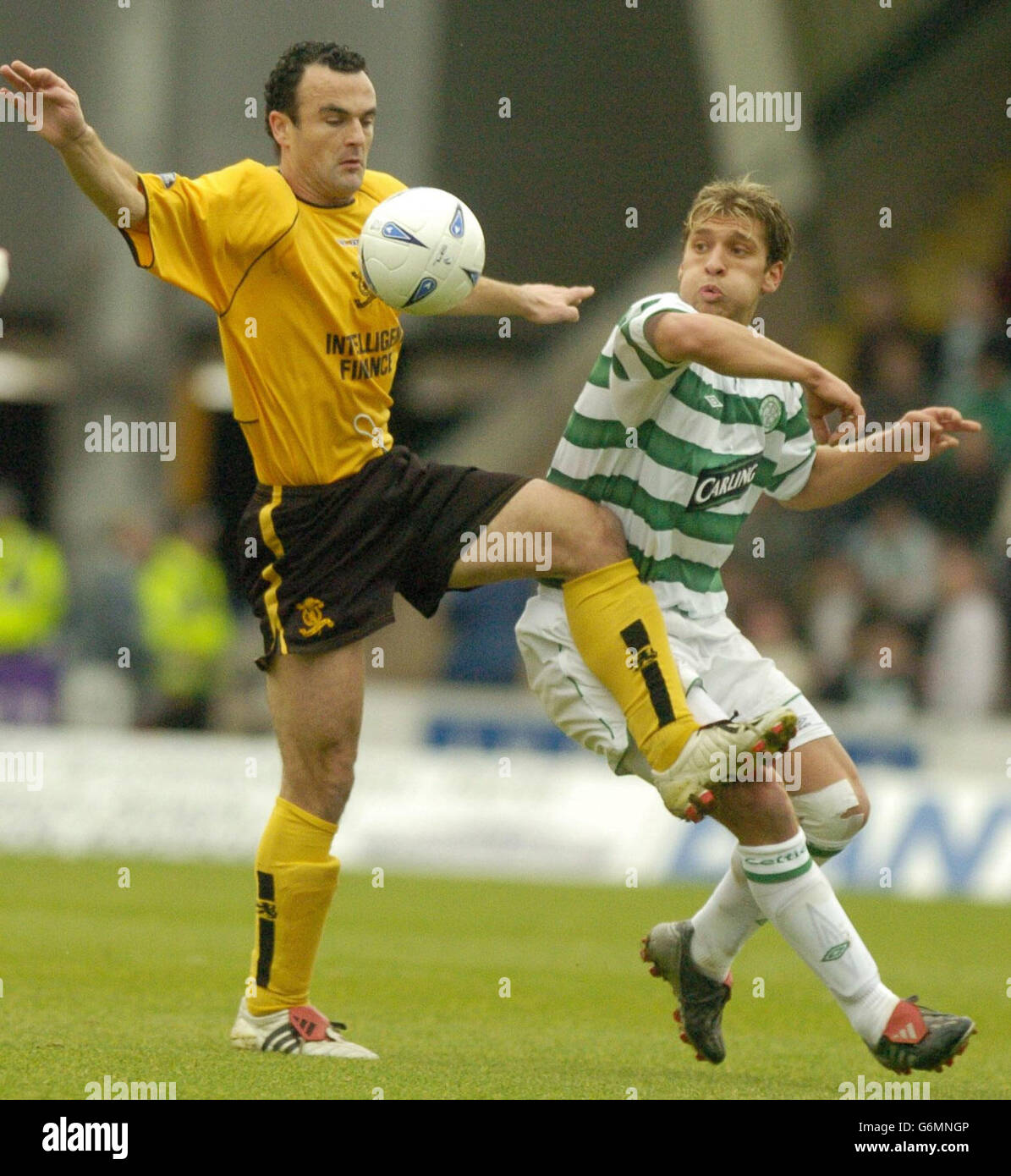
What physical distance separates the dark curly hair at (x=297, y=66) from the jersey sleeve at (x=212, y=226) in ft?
0.67

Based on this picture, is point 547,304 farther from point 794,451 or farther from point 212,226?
point 212,226

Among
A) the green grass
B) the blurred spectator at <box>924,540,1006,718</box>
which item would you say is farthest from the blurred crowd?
the green grass

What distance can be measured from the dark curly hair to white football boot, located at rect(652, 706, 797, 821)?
218 cm

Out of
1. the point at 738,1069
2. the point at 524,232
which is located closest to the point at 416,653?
the point at 524,232

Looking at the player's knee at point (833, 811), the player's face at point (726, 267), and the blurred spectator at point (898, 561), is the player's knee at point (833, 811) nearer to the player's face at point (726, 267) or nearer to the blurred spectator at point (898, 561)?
the player's face at point (726, 267)

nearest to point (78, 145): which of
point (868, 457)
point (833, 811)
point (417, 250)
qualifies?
point (417, 250)

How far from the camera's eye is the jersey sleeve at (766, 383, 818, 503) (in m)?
6.18

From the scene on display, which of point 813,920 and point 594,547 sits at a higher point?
point 594,547

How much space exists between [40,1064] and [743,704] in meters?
2.22

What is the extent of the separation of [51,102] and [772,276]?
212 centimetres

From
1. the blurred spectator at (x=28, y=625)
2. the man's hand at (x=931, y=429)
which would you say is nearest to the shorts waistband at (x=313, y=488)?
the man's hand at (x=931, y=429)

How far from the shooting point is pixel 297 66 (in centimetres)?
601

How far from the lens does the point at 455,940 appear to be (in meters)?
9.52

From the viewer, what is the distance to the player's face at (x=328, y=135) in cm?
595
